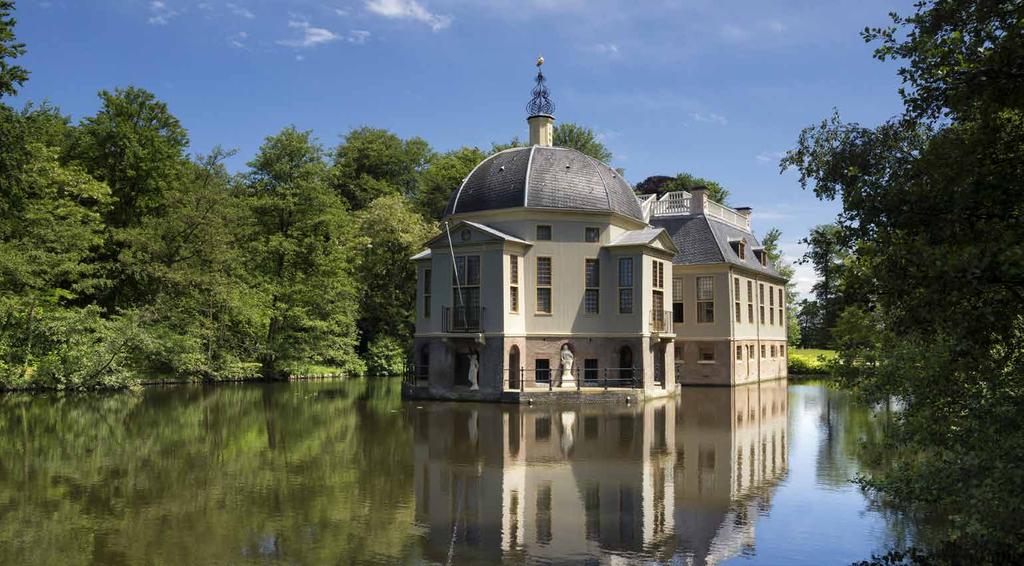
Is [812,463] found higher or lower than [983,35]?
lower

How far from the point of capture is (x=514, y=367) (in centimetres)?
3080

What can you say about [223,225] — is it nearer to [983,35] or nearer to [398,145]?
[398,145]

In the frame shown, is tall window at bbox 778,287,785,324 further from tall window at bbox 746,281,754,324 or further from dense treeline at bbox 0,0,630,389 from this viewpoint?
dense treeline at bbox 0,0,630,389

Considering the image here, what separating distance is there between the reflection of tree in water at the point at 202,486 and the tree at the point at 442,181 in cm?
3115

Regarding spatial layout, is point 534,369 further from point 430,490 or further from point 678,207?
point 430,490

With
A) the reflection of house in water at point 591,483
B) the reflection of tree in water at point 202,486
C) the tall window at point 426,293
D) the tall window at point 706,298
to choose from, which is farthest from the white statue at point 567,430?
the tall window at point 706,298

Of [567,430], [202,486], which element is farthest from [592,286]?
[202,486]

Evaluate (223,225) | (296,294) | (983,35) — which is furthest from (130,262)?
(983,35)

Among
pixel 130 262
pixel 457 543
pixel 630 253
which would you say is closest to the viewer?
pixel 457 543

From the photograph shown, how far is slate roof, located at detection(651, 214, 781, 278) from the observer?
133ft

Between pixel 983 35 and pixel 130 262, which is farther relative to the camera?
pixel 130 262

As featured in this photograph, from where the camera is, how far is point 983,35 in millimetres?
7926

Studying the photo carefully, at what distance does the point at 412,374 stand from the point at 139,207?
792 inches

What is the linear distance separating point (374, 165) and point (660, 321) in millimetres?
33987
